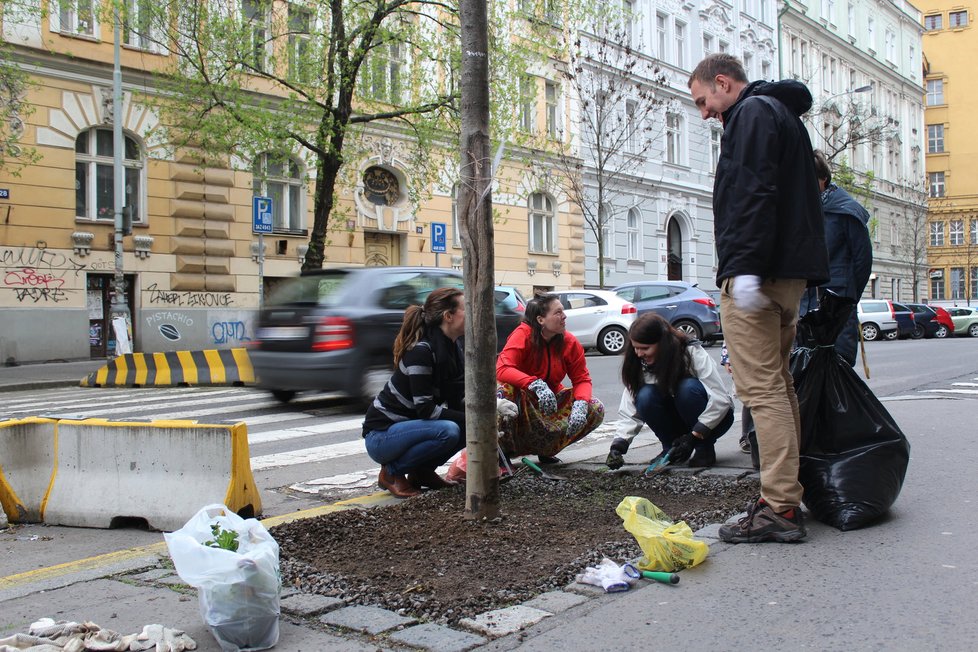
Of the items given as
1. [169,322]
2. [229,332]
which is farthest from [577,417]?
[229,332]

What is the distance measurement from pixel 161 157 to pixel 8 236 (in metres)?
3.80

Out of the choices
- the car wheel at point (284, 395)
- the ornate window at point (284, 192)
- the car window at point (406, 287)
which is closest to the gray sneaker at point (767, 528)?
the car window at point (406, 287)

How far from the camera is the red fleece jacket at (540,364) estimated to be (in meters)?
5.87

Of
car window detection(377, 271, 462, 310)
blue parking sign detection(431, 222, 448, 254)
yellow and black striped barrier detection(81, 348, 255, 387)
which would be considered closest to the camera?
car window detection(377, 271, 462, 310)

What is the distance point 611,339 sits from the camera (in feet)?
66.3

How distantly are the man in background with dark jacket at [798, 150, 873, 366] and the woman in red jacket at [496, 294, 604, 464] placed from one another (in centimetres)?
150

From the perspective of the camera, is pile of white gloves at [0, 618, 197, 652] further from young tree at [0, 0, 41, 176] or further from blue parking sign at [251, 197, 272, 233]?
young tree at [0, 0, 41, 176]

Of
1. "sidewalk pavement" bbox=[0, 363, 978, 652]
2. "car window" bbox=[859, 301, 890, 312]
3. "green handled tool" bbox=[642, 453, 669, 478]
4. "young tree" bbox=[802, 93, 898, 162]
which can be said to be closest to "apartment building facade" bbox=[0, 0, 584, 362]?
"green handled tool" bbox=[642, 453, 669, 478]

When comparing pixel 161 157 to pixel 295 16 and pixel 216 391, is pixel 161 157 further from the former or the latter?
pixel 216 391

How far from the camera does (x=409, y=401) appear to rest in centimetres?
536

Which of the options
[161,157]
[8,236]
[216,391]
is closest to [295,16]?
[161,157]

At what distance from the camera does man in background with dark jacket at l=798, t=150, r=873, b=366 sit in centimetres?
511

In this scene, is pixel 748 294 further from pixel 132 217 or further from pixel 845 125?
pixel 845 125

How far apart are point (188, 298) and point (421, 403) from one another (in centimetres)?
1721
